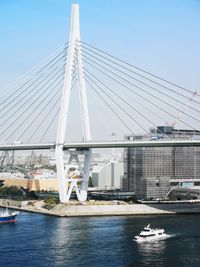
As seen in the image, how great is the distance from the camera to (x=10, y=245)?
13.4 m

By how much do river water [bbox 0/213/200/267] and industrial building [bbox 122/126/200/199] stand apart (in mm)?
10057

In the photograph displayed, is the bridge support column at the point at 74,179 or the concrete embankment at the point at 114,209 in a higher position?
the bridge support column at the point at 74,179

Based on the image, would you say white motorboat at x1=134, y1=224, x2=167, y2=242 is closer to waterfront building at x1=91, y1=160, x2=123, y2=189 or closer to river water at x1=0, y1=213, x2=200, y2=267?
river water at x1=0, y1=213, x2=200, y2=267

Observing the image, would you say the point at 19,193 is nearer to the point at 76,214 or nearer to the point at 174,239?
the point at 76,214

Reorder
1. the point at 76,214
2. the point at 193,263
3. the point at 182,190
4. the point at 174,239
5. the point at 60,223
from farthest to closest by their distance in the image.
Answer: the point at 182,190, the point at 76,214, the point at 60,223, the point at 174,239, the point at 193,263

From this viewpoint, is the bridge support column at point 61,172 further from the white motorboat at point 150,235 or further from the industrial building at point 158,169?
the industrial building at point 158,169

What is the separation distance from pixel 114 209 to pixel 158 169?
9.18 meters

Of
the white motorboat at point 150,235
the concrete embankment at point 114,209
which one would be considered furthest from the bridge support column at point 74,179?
the white motorboat at point 150,235

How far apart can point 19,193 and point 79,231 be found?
14636 mm

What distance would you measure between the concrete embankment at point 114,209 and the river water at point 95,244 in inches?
70.9

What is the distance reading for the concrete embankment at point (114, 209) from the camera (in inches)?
806

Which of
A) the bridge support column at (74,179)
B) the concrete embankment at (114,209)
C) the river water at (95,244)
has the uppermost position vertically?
the bridge support column at (74,179)

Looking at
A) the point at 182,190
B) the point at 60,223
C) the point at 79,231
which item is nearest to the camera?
the point at 79,231

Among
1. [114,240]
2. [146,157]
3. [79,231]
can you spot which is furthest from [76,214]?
[146,157]
